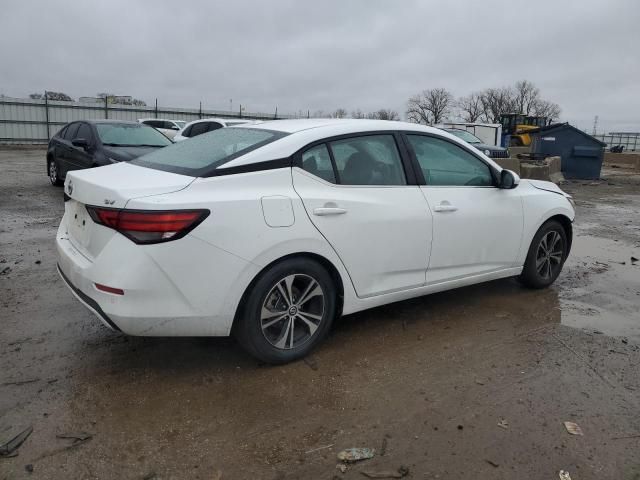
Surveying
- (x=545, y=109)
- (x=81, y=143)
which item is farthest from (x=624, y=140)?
(x=81, y=143)

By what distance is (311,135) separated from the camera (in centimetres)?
360

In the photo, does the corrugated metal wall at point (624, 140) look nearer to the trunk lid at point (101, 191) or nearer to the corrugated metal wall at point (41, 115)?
the corrugated metal wall at point (41, 115)

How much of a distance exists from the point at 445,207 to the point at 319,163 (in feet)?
3.64

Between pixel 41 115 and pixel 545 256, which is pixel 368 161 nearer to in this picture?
pixel 545 256

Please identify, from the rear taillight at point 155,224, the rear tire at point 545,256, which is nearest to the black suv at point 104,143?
the rear taillight at point 155,224

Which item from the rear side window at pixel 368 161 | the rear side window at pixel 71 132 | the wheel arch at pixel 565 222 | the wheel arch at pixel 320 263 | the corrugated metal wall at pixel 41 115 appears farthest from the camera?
the corrugated metal wall at pixel 41 115

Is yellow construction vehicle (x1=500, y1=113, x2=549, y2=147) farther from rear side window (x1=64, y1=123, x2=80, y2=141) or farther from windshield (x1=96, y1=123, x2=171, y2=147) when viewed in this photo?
rear side window (x1=64, y1=123, x2=80, y2=141)

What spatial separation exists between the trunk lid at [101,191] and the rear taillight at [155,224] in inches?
3.0

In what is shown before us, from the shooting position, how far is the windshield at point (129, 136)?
9.14 m

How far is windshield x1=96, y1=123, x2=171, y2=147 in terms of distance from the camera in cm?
914

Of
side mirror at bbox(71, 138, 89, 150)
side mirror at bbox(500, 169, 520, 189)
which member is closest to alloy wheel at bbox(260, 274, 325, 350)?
side mirror at bbox(500, 169, 520, 189)

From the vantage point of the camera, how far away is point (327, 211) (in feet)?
11.2

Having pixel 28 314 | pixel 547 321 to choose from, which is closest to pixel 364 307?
pixel 547 321

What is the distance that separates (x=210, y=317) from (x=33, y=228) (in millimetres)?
5478
